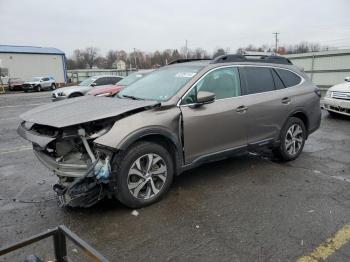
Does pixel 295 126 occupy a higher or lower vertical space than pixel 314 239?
higher

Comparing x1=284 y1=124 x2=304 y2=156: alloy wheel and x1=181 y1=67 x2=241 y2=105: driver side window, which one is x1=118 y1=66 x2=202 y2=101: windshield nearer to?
x1=181 y1=67 x2=241 y2=105: driver side window

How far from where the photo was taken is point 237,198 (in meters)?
4.08

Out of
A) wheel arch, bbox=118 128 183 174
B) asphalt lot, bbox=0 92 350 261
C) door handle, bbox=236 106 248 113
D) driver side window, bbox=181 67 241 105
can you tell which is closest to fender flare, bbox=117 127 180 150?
wheel arch, bbox=118 128 183 174

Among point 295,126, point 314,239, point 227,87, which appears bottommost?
point 314,239

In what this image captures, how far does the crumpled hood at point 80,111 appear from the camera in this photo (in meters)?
3.42

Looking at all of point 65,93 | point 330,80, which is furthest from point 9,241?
point 330,80

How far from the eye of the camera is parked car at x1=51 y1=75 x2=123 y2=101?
49.1 feet

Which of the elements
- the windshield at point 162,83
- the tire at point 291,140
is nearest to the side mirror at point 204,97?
the windshield at point 162,83

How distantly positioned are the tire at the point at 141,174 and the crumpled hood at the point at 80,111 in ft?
1.54

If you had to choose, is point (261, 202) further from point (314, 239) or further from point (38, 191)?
point (38, 191)

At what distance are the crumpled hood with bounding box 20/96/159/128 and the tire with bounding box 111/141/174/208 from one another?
1.54ft

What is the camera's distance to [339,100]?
9648mm

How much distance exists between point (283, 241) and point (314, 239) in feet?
1.04

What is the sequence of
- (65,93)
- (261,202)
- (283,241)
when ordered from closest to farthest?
1. (283,241)
2. (261,202)
3. (65,93)
